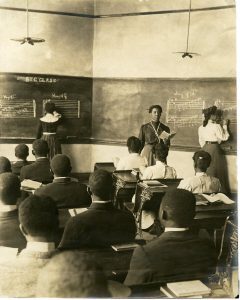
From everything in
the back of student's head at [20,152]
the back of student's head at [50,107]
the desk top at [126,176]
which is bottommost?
the desk top at [126,176]

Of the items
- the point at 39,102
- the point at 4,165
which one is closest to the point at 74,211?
the point at 4,165

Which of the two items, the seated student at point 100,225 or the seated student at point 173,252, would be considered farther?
the seated student at point 100,225

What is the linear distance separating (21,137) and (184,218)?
6.80 ft

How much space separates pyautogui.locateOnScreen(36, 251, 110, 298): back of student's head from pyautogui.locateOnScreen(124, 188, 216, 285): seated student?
0.26 meters

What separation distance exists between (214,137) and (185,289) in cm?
217

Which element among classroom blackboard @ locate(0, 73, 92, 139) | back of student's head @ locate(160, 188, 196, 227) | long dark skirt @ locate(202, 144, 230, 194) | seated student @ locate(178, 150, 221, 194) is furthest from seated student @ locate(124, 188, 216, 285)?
classroom blackboard @ locate(0, 73, 92, 139)

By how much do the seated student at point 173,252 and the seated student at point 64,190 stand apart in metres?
0.85

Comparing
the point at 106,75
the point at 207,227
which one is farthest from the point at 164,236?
the point at 106,75

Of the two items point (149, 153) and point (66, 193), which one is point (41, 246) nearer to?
point (66, 193)

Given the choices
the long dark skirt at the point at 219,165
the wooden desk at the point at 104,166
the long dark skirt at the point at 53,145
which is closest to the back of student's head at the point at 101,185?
the long dark skirt at the point at 219,165

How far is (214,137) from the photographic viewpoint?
439 centimetres

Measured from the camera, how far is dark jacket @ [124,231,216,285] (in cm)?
249

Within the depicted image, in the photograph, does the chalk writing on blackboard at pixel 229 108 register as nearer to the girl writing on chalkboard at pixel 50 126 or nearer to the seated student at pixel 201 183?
the seated student at pixel 201 183

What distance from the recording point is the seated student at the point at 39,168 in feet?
12.4
